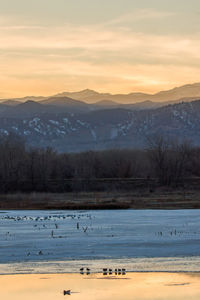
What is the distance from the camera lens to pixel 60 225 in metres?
38.7

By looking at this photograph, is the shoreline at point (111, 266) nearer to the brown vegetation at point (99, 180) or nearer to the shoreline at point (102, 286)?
the shoreline at point (102, 286)

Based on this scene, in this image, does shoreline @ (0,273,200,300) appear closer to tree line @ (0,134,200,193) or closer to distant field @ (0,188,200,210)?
distant field @ (0,188,200,210)

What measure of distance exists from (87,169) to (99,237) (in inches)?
2657

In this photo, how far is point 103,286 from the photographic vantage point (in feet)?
64.6

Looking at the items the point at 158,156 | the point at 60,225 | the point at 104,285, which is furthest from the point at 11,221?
the point at 158,156

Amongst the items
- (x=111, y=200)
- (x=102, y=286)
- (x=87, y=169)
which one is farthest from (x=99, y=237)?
(x=87, y=169)

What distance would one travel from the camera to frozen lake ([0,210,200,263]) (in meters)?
25.6

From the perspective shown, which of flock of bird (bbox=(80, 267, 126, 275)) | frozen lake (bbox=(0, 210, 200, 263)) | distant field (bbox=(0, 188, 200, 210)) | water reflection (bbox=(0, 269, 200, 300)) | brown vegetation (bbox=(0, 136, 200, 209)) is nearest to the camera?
water reflection (bbox=(0, 269, 200, 300))

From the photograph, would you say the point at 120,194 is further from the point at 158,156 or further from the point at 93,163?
the point at 93,163

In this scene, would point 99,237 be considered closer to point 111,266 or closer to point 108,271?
point 111,266

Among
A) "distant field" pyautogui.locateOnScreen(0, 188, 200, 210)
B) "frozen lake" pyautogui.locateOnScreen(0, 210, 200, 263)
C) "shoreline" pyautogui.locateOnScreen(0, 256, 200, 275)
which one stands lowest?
"distant field" pyautogui.locateOnScreen(0, 188, 200, 210)

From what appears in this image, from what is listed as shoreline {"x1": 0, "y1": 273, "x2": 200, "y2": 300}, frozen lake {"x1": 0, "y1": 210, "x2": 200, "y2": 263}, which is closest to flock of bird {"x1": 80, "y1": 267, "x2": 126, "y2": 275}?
shoreline {"x1": 0, "y1": 273, "x2": 200, "y2": 300}

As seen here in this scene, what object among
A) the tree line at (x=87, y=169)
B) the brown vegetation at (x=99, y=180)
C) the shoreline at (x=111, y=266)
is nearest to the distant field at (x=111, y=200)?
the brown vegetation at (x=99, y=180)

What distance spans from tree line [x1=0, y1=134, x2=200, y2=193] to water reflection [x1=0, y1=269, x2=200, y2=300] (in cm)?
6040
